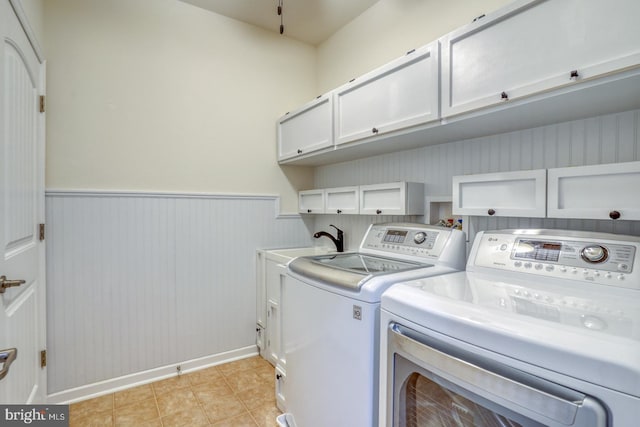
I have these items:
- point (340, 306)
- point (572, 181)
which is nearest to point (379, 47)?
point (572, 181)

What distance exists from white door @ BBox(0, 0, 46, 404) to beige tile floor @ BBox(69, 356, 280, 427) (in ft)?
1.13

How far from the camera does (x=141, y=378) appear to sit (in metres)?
2.28

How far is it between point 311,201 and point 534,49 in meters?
1.94

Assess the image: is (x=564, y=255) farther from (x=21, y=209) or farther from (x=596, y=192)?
(x=21, y=209)

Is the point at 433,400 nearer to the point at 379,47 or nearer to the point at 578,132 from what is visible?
the point at 578,132

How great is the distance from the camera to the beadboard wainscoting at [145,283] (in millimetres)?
2064

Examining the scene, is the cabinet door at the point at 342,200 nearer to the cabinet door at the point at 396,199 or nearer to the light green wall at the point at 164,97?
the cabinet door at the point at 396,199

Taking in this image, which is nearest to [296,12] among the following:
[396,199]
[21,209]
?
[396,199]

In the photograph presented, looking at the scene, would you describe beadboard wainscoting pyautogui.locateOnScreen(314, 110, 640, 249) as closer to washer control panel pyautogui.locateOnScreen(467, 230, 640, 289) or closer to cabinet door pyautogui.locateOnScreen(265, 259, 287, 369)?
washer control panel pyautogui.locateOnScreen(467, 230, 640, 289)

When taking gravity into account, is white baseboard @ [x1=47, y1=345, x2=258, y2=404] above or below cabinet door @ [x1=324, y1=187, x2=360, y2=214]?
below

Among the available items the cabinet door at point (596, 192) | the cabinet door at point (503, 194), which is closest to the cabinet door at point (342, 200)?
the cabinet door at point (503, 194)

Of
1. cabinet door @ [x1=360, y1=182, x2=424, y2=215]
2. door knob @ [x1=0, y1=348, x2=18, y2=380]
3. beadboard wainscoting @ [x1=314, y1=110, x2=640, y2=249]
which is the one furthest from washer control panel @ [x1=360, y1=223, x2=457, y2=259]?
door knob @ [x1=0, y1=348, x2=18, y2=380]

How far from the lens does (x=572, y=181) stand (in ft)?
4.10

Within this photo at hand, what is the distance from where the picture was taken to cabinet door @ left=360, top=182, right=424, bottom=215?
1.98 metres
